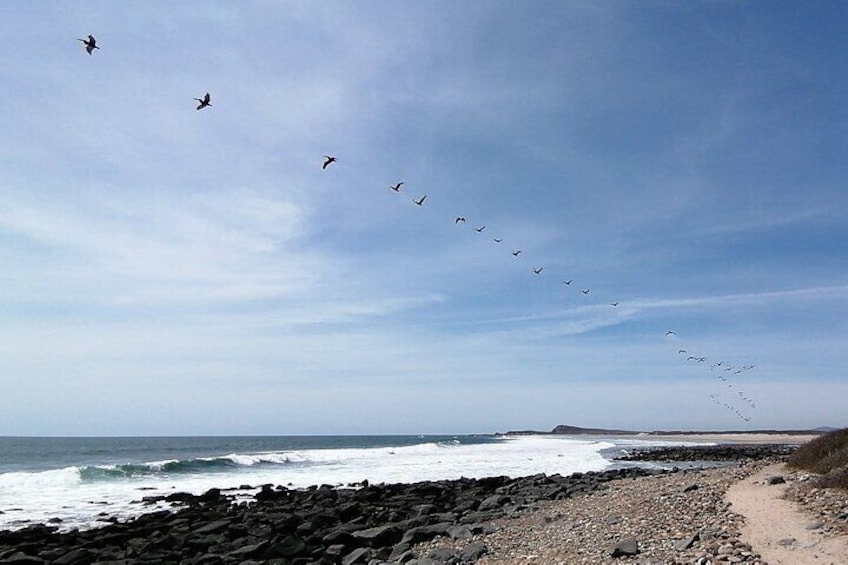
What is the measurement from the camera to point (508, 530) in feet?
43.5

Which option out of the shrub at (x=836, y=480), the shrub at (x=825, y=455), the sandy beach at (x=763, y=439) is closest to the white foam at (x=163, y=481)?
the shrub at (x=825, y=455)

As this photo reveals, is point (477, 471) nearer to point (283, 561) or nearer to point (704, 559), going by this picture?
point (283, 561)

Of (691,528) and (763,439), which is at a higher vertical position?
(763,439)

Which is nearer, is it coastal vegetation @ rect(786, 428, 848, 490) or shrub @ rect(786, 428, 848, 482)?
coastal vegetation @ rect(786, 428, 848, 490)

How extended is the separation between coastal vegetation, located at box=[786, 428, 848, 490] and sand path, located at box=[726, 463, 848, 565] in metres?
1.13

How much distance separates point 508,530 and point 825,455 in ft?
35.3

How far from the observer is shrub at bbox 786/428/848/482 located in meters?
15.6

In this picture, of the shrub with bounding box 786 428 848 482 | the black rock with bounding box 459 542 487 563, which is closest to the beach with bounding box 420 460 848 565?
the black rock with bounding box 459 542 487 563

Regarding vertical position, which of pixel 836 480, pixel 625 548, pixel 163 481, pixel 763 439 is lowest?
pixel 163 481

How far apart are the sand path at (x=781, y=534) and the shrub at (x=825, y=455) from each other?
234 cm

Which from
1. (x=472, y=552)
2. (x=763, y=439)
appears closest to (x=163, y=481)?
(x=472, y=552)

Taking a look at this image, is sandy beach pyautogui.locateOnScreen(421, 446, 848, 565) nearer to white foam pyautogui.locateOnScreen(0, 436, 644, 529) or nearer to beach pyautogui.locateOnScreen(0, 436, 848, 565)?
beach pyautogui.locateOnScreen(0, 436, 848, 565)

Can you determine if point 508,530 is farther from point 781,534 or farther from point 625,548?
point 781,534

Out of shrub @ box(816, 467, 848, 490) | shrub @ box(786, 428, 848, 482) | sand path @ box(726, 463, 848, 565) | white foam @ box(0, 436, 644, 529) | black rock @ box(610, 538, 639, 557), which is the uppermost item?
shrub @ box(786, 428, 848, 482)
